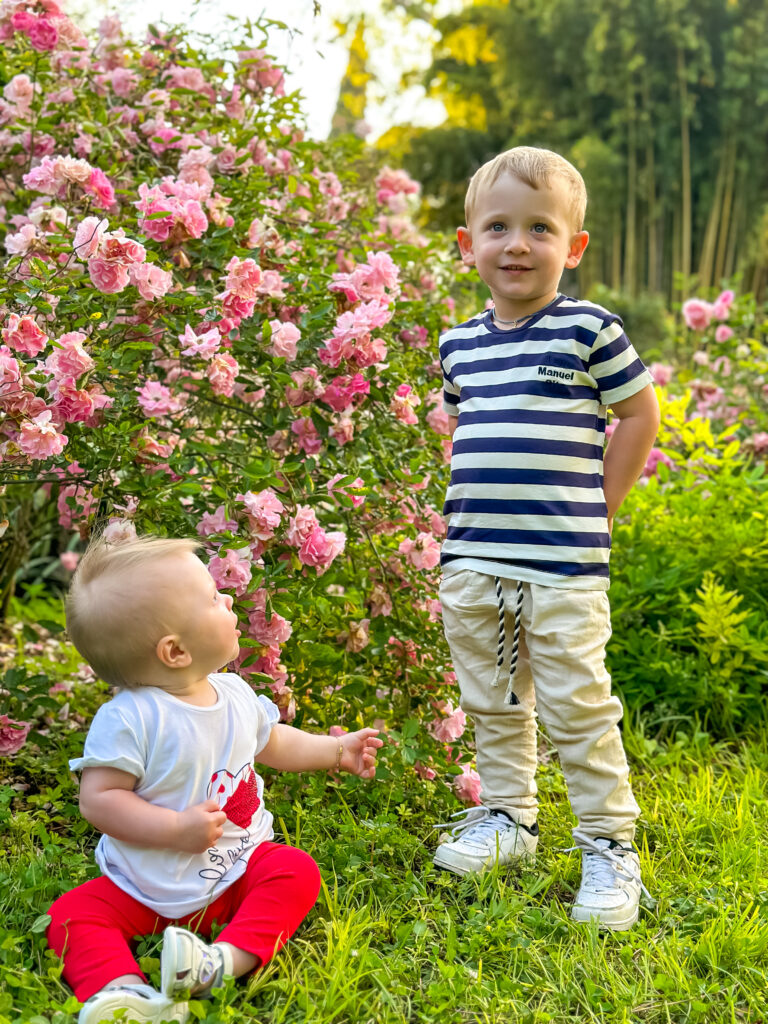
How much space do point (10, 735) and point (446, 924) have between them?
3.66 ft

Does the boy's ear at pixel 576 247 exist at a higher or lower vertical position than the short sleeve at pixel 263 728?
higher

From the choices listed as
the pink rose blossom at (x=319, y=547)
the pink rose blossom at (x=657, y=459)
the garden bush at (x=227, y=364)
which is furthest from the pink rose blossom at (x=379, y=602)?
the pink rose blossom at (x=657, y=459)

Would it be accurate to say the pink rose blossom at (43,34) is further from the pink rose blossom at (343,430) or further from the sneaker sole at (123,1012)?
the sneaker sole at (123,1012)

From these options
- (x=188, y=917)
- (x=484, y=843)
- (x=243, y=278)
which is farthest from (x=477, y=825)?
(x=243, y=278)

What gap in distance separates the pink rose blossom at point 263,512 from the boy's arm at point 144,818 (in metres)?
0.61

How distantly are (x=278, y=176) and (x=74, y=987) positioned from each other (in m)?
2.30

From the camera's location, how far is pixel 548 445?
6.49 ft

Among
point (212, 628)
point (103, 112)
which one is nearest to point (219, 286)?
point (103, 112)

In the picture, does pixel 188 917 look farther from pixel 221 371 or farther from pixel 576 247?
pixel 576 247

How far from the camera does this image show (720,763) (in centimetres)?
279

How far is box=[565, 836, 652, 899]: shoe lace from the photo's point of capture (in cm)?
196

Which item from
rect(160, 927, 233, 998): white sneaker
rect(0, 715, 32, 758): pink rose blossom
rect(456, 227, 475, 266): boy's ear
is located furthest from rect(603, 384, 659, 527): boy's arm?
rect(0, 715, 32, 758): pink rose blossom

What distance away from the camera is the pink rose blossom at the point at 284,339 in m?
2.22

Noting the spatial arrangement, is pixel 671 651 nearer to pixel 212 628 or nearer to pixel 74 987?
pixel 212 628
